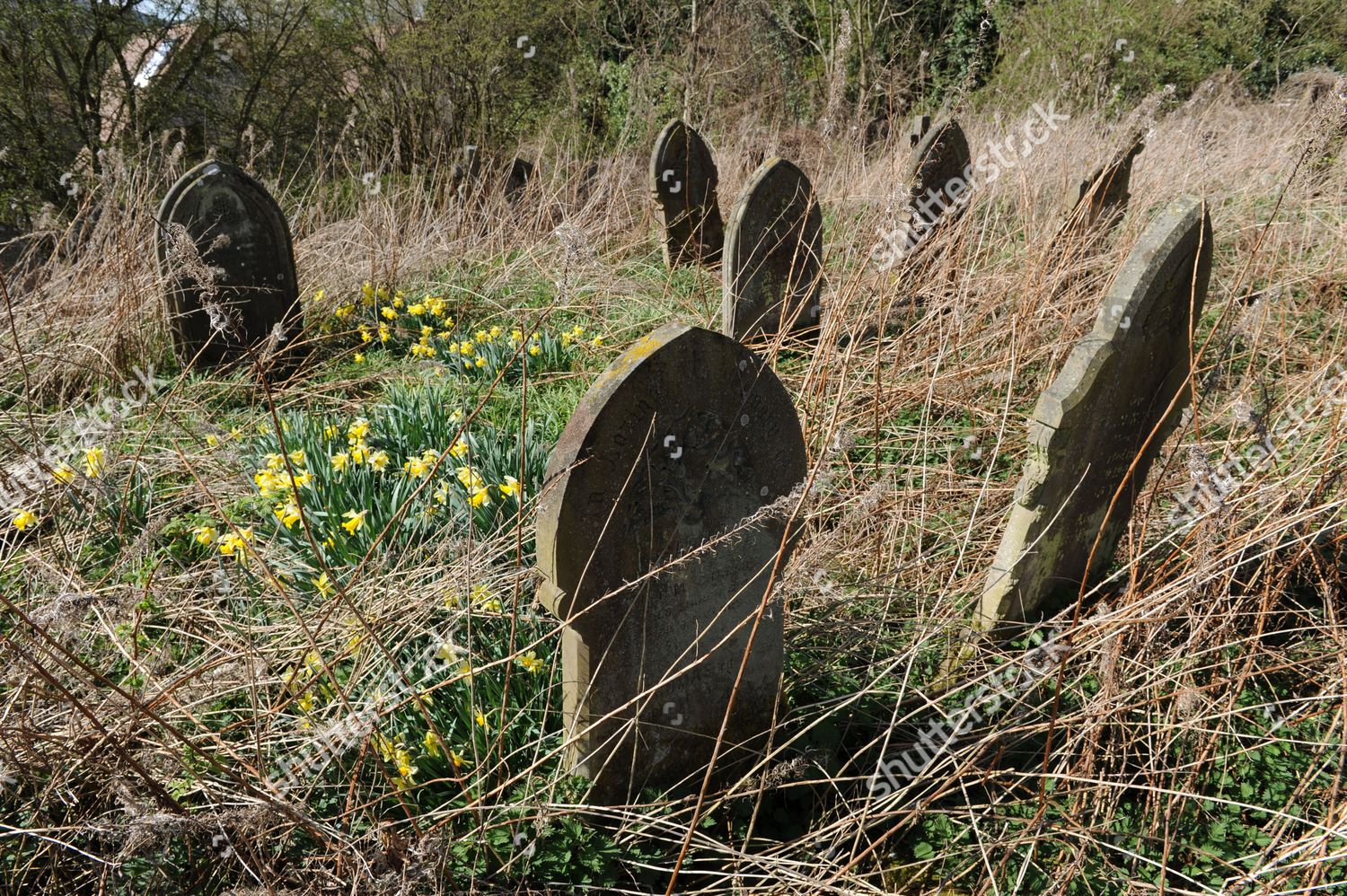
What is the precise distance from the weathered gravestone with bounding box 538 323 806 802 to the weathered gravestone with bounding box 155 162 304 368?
3039 mm

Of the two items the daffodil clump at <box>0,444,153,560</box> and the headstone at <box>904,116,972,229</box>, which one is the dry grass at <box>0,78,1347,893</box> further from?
the headstone at <box>904,116,972,229</box>

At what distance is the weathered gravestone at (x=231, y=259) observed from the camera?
4.25 metres

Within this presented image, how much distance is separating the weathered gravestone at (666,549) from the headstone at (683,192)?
4.26m

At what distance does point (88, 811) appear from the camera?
195cm

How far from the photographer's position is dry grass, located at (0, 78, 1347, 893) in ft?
5.82

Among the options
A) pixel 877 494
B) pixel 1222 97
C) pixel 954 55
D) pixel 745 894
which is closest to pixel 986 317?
pixel 877 494

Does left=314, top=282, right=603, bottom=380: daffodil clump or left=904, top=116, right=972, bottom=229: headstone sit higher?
left=904, top=116, right=972, bottom=229: headstone

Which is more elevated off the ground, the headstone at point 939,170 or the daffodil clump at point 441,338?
the headstone at point 939,170

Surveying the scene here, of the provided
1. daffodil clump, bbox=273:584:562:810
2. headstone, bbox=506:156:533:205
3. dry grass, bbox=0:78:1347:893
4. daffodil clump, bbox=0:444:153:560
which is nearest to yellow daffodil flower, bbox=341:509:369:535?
dry grass, bbox=0:78:1347:893

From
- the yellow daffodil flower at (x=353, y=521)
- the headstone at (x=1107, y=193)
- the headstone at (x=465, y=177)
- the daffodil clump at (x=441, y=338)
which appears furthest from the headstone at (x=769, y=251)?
→ the headstone at (x=465, y=177)

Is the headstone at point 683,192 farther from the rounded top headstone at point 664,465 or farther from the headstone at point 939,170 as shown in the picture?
the rounded top headstone at point 664,465

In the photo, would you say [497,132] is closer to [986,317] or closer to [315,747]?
[986,317]

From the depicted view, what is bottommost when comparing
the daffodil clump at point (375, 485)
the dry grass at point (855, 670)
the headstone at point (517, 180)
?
the dry grass at point (855, 670)

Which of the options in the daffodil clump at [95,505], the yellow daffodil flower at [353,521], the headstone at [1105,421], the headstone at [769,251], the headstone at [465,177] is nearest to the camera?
the headstone at [1105,421]
